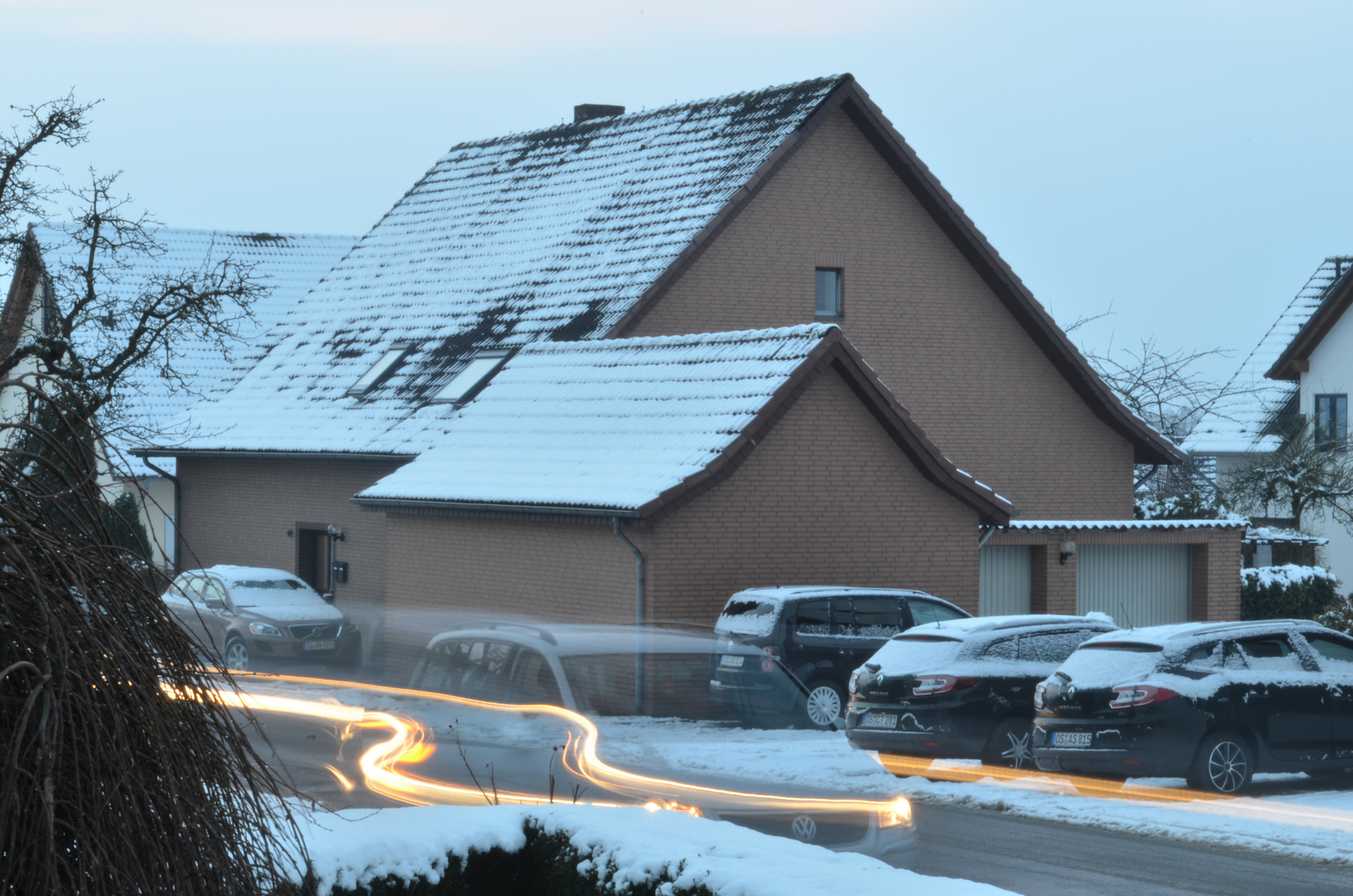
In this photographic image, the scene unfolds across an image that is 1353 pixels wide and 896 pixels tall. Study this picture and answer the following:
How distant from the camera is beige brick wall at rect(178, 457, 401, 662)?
26.8 meters

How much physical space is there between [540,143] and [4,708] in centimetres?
3022

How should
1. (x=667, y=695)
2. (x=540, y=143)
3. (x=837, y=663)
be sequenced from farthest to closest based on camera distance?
1. (x=540, y=143)
2. (x=837, y=663)
3. (x=667, y=695)

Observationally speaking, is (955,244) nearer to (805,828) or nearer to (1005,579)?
(1005,579)

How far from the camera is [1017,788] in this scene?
49.5 feet

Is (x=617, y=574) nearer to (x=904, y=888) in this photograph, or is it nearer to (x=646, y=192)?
(x=646, y=192)

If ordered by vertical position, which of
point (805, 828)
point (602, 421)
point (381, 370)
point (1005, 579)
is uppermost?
point (381, 370)

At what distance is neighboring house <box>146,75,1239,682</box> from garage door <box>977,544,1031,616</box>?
0.23 ft

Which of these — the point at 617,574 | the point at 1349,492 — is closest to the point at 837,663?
the point at 617,574

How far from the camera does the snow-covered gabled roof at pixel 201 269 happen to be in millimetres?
35969

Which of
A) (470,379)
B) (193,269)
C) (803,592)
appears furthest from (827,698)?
(193,269)

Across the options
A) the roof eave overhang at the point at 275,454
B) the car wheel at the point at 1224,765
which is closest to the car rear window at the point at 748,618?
the car wheel at the point at 1224,765

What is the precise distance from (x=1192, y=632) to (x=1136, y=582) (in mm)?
12423

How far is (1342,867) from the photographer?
1171 centimetres

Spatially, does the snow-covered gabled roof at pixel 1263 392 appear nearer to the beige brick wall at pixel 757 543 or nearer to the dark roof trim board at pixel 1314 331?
the dark roof trim board at pixel 1314 331
